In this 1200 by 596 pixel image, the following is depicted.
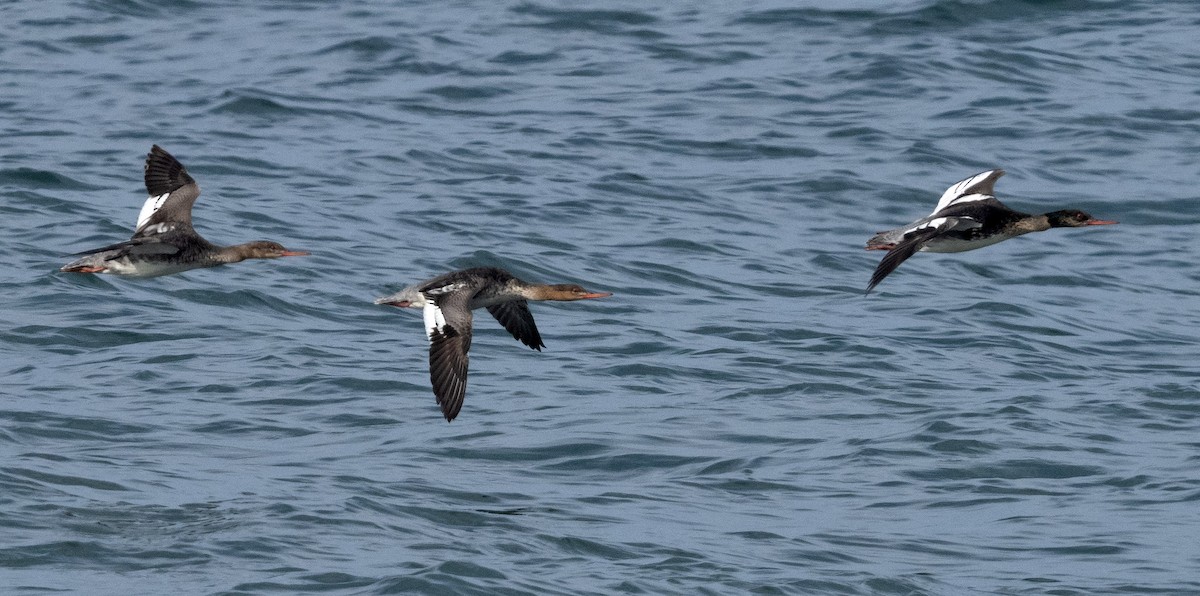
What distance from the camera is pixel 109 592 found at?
1029cm

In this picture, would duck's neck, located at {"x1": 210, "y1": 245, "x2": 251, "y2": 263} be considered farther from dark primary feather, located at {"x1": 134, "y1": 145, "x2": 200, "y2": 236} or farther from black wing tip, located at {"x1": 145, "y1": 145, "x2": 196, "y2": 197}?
black wing tip, located at {"x1": 145, "y1": 145, "x2": 196, "y2": 197}

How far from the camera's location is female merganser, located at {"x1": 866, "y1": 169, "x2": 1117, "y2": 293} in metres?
12.3

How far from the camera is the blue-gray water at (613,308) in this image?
37.1 ft

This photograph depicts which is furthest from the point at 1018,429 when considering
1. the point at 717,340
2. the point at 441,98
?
the point at 441,98

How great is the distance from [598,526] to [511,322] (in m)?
1.74

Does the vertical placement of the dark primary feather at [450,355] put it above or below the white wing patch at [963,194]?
below

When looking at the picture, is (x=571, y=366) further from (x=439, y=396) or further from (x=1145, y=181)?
(x=1145, y=181)

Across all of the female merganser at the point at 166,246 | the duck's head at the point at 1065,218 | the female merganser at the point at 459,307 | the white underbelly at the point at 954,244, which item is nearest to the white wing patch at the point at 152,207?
the female merganser at the point at 166,246

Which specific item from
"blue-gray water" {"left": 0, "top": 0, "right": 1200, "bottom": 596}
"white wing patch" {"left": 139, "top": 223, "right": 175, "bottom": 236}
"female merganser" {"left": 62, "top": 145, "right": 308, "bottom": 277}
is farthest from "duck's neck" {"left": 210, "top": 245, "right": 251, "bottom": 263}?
"blue-gray water" {"left": 0, "top": 0, "right": 1200, "bottom": 596}

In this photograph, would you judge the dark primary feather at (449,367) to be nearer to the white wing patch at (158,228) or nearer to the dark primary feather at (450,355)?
the dark primary feather at (450,355)

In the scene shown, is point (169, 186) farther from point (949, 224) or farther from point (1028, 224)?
point (1028, 224)

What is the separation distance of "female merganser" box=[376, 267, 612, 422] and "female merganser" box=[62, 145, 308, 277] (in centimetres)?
96

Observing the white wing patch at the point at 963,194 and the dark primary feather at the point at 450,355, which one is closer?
the dark primary feather at the point at 450,355

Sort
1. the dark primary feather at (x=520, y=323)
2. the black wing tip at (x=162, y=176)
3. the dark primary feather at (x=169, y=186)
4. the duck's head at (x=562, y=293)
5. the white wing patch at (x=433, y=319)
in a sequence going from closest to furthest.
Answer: the white wing patch at (x=433, y=319) → the duck's head at (x=562, y=293) → the dark primary feather at (x=520, y=323) → the dark primary feather at (x=169, y=186) → the black wing tip at (x=162, y=176)
